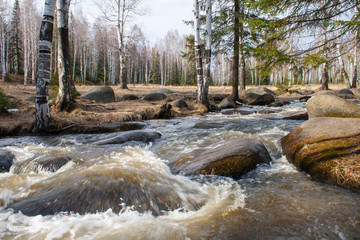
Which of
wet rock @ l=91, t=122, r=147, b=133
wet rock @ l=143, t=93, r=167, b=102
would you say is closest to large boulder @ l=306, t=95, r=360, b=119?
wet rock @ l=91, t=122, r=147, b=133

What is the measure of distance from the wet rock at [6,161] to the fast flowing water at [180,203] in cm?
11

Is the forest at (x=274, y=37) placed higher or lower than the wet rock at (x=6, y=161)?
higher

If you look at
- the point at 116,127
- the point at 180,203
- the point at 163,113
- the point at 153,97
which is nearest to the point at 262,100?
the point at 153,97

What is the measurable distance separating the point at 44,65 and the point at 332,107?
7661mm

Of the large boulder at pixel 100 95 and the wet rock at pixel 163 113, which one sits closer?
the wet rock at pixel 163 113

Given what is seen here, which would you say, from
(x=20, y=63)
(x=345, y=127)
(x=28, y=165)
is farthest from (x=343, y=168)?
(x=20, y=63)

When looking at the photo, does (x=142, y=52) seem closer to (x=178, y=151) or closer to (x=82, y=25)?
(x=82, y=25)

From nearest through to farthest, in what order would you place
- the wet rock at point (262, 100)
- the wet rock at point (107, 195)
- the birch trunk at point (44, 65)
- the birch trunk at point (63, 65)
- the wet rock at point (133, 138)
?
1. the wet rock at point (107, 195)
2. the wet rock at point (133, 138)
3. the birch trunk at point (44, 65)
4. the birch trunk at point (63, 65)
5. the wet rock at point (262, 100)

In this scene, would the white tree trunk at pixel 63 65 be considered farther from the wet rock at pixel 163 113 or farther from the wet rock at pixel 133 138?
the wet rock at pixel 133 138

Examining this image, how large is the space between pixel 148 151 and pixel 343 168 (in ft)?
11.0

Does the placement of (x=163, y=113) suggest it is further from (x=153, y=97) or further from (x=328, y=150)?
(x=328, y=150)

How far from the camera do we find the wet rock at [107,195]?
2451mm

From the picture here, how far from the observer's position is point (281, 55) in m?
4.58

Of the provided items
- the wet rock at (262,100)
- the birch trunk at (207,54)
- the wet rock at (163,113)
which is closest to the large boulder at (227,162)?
the wet rock at (163,113)
